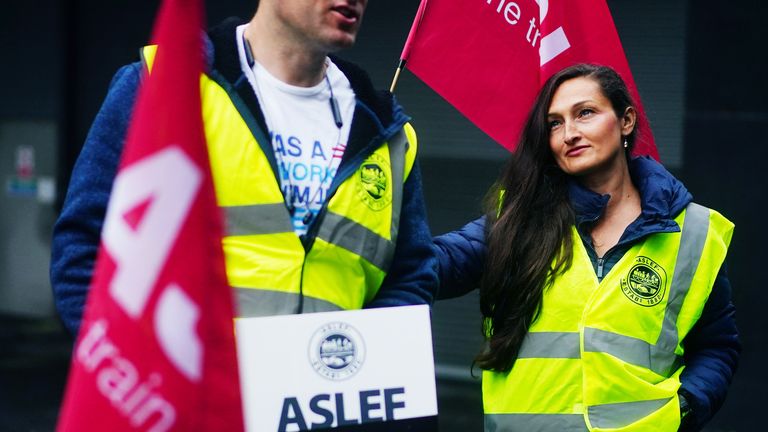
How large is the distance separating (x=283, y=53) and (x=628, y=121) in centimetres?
137

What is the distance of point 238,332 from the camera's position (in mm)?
2244

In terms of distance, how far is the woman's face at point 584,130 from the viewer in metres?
3.29

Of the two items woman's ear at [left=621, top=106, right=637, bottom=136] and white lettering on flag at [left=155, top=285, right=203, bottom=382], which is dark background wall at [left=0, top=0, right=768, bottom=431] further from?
white lettering on flag at [left=155, top=285, right=203, bottom=382]

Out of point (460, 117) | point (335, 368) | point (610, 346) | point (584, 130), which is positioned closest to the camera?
point (335, 368)

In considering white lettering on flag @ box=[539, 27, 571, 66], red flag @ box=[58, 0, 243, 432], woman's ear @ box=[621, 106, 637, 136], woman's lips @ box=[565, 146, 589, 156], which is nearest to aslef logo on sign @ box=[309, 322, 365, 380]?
red flag @ box=[58, 0, 243, 432]

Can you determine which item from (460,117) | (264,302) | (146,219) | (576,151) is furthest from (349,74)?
(460,117)

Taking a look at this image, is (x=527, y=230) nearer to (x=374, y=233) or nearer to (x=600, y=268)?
(x=600, y=268)

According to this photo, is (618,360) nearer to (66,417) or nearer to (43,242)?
(66,417)

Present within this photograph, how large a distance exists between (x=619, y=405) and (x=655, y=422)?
120 millimetres

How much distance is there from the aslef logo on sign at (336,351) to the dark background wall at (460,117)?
17.9ft

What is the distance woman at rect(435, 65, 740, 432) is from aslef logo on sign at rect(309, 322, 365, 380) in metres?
0.85

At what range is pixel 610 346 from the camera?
3088 mm

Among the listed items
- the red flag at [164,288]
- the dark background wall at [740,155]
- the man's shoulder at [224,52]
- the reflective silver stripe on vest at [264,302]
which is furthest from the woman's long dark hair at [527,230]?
the dark background wall at [740,155]

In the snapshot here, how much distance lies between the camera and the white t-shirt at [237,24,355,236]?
8.09 ft
